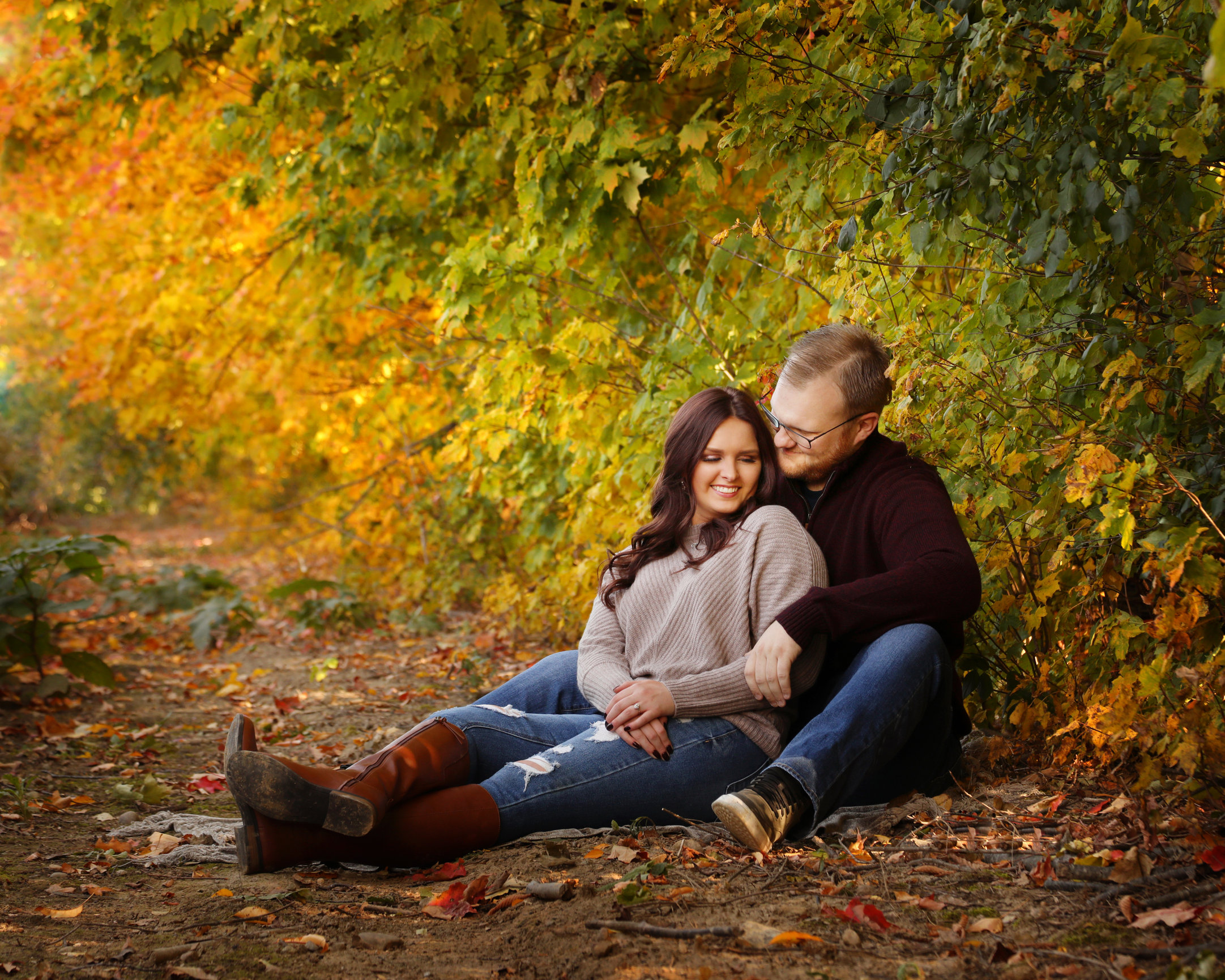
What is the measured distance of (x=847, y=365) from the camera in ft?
9.77

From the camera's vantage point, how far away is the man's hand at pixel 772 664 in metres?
2.57

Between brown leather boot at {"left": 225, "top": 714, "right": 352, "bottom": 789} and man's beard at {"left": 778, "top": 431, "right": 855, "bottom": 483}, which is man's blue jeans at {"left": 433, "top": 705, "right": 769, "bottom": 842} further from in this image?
man's beard at {"left": 778, "top": 431, "right": 855, "bottom": 483}

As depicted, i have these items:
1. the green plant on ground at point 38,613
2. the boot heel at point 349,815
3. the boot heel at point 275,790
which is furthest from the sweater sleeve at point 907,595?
the green plant on ground at point 38,613

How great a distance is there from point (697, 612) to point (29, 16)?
9308 mm

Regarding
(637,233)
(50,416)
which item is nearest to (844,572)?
(637,233)

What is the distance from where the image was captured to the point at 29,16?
8.84 meters

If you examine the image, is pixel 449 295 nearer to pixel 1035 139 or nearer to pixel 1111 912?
pixel 1035 139

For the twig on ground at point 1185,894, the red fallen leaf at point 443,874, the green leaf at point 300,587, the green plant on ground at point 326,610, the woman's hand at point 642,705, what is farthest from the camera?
the green leaf at point 300,587

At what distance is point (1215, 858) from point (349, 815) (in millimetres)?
1914

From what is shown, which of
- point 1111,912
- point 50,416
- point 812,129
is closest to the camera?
point 1111,912

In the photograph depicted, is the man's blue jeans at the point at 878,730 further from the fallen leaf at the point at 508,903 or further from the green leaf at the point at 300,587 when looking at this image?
the green leaf at the point at 300,587

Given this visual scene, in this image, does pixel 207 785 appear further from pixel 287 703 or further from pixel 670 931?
pixel 670 931

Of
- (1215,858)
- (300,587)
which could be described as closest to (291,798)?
(1215,858)

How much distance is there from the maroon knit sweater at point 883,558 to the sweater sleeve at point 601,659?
57 cm
